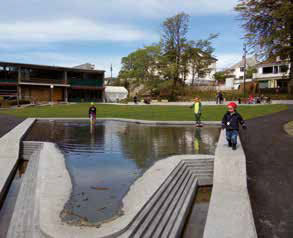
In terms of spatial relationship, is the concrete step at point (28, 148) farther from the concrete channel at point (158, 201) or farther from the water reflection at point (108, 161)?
the concrete channel at point (158, 201)

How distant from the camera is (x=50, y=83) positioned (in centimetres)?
4819

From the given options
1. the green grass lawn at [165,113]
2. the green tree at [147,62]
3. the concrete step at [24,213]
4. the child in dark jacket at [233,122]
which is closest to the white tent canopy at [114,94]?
the green tree at [147,62]

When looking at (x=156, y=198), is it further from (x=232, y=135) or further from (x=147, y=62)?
(x=147, y=62)

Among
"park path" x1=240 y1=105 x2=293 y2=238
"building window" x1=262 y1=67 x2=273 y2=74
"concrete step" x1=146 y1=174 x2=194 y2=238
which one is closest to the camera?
"concrete step" x1=146 y1=174 x2=194 y2=238

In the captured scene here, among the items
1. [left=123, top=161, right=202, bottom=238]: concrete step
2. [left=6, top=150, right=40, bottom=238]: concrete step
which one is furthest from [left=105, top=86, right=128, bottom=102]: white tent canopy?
[left=6, top=150, right=40, bottom=238]: concrete step

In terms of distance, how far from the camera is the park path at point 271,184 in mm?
4265

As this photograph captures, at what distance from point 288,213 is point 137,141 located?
6865mm

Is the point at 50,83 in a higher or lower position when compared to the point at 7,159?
higher

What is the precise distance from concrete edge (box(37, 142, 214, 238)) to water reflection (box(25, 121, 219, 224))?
175 millimetres

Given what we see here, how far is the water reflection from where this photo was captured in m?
4.50

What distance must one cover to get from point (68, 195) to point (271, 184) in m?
4.27

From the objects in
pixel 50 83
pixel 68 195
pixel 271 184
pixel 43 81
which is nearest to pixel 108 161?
pixel 68 195

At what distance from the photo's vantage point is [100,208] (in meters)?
4.46

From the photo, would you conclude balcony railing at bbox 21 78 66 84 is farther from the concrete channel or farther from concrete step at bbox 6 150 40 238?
concrete step at bbox 6 150 40 238
